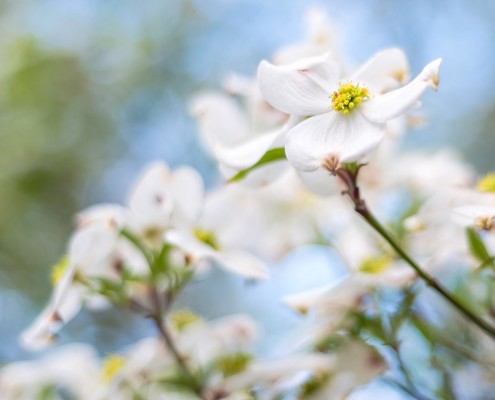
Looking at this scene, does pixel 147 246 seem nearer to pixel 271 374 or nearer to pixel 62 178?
pixel 271 374

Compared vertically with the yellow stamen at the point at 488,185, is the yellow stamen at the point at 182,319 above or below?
above

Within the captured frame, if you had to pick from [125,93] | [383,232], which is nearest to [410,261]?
[383,232]

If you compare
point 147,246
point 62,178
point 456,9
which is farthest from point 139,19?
point 147,246

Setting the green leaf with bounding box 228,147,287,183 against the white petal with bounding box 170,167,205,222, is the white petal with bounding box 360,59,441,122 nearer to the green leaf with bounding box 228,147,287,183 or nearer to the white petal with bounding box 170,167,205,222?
the green leaf with bounding box 228,147,287,183

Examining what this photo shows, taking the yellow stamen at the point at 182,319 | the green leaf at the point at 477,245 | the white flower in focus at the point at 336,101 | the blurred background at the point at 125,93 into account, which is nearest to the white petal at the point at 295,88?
the white flower in focus at the point at 336,101

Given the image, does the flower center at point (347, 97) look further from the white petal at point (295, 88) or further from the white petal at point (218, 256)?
the white petal at point (218, 256)

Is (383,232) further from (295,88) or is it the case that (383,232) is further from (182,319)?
(182,319)
